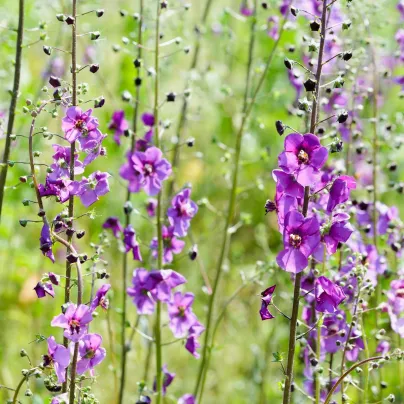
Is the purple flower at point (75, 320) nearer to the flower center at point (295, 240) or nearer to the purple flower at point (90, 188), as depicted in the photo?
the purple flower at point (90, 188)

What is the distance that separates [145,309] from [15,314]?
3094 millimetres

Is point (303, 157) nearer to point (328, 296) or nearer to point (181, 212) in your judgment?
point (328, 296)

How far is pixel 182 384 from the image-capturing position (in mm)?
6297

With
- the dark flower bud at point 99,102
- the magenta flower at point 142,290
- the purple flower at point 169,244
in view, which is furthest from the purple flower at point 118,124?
the dark flower bud at point 99,102

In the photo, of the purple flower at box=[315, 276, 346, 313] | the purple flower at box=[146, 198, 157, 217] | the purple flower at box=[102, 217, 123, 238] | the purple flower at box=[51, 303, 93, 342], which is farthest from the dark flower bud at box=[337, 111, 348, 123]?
the purple flower at box=[102, 217, 123, 238]

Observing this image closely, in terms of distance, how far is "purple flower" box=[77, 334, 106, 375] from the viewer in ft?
9.89

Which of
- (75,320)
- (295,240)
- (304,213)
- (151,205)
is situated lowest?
(75,320)

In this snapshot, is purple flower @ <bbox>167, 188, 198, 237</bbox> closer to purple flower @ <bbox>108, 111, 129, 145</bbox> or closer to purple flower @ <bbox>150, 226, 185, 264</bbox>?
purple flower @ <bbox>150, 226, 185, 264</bbox>

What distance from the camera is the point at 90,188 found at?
299 centimetres

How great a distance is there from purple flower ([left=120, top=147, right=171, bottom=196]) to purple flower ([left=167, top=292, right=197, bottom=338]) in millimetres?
671

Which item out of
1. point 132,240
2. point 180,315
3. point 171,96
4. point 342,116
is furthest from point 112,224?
point 342,116

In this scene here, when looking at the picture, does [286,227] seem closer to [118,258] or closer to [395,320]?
[395,320]

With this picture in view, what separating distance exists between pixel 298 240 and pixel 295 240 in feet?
0.06

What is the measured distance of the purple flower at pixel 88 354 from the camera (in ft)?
9.89
